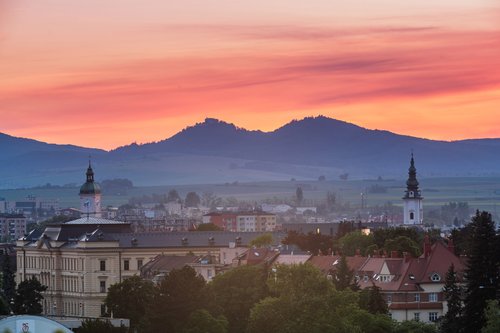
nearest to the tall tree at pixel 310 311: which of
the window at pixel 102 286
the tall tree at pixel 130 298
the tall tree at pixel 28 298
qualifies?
the tall tree at pixel 130 298

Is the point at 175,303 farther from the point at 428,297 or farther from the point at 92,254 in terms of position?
the point at 92,254

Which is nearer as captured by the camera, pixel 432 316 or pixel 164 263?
pixel 432 316

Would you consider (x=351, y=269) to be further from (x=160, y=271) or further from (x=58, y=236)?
(x=58, y=236)

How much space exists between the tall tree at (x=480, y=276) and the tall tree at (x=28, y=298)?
1531 inches

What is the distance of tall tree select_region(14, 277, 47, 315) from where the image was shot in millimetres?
118762

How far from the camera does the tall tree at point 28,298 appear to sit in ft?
390

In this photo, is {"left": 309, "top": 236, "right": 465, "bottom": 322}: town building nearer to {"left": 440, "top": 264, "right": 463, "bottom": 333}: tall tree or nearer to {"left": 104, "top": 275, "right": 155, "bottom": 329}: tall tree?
{"left": 440, "top": 264, "right": 463, "bottom": 333}: tall tree

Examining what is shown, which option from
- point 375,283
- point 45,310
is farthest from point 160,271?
point 375,283

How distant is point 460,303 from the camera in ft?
284

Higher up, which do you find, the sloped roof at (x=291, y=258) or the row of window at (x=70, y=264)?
the sloped roof at (x=291, y=258)

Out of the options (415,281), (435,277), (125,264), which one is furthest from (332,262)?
(125,264)

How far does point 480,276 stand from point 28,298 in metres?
49.4

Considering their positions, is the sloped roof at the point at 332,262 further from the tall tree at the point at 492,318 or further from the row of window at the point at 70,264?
the row of window at the point at 70,264

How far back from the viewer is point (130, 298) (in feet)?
357
